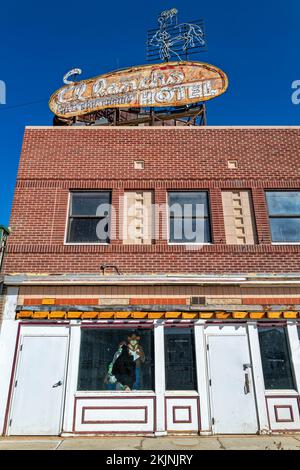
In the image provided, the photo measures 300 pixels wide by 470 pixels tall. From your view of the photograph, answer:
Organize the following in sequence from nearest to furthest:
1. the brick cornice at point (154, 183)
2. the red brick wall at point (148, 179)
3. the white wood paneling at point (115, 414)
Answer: the white wood paneling at point (115, 414)
the red brick wall at point (148, 179)
the brick cornice at point (154, 183)

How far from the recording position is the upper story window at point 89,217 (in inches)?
377

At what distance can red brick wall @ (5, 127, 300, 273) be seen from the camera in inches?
360

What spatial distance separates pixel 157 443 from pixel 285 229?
6.49m

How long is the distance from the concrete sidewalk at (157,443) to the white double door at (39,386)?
0.28m

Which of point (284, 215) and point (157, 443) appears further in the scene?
point (284, 215)

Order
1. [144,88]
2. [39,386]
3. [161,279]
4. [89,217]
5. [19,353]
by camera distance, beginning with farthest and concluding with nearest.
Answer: [144,88] < [89,217] < [161,279] < [19,353] < [39,386]

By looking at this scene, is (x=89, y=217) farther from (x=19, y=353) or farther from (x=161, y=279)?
(x=19, y=353)

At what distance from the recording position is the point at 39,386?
7.97 m

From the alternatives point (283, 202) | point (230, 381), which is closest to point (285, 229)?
point (283, 202)

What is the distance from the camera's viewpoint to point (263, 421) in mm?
7719

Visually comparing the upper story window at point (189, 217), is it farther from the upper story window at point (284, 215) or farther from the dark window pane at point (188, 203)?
the upper story window at point (284, 215)

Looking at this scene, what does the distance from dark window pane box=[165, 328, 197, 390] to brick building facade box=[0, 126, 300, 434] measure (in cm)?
3

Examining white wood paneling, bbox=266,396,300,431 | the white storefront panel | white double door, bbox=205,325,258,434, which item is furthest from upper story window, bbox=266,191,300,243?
white wood paneling, bbox=266,396,300,431

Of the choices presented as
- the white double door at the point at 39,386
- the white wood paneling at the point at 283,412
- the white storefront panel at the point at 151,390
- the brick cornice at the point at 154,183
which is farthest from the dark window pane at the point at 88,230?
the white wood paneling at the point at 283,412
